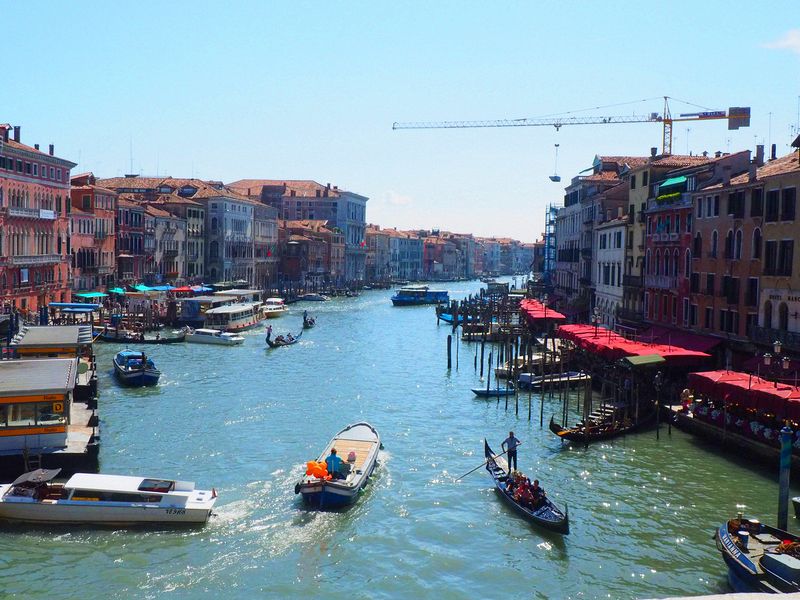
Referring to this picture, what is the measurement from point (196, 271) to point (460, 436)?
5709 centimetres

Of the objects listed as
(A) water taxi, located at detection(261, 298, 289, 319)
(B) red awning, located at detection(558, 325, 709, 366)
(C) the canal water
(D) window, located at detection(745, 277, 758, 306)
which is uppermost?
(D) window, located at detection(745, 277, 758, 306)

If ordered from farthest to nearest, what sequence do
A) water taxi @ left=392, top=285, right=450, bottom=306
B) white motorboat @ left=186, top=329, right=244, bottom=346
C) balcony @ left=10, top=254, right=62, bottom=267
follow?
1. water taxi @ left=392, top=285, right=450, bottom=306
2. white motorboat @ left=186, top=329, right=244, bottom=346
3. balcony @ left=10, top=254, right=62, bottom=267

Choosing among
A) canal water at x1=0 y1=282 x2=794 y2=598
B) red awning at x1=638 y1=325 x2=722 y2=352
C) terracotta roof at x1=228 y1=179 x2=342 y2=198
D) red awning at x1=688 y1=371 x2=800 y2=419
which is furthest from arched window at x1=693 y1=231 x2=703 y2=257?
terracotta roof at x1=228 y1=179 x2=342 y2=198

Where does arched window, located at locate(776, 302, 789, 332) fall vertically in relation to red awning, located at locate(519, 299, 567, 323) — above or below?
above

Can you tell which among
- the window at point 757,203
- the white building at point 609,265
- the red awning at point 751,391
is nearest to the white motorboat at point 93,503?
the red awning at point 751,391

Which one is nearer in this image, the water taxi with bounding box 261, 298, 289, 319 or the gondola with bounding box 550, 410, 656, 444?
the gondola with bounding box 550, 410, 656, 444

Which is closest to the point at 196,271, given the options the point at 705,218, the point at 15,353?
the point at 15,353

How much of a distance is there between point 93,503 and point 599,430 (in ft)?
49.5

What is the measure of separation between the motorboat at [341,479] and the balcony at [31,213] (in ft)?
104

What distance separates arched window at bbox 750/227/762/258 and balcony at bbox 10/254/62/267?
3760 cm

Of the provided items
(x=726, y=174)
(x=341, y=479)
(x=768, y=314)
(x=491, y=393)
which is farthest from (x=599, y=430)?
(x=726, y=174)

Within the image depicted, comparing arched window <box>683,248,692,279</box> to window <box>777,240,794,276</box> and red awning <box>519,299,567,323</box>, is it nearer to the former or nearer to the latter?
window <box>777,240,794,276</box>

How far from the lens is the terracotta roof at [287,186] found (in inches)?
4461

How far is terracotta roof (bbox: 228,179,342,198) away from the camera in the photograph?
113312 millimetres
